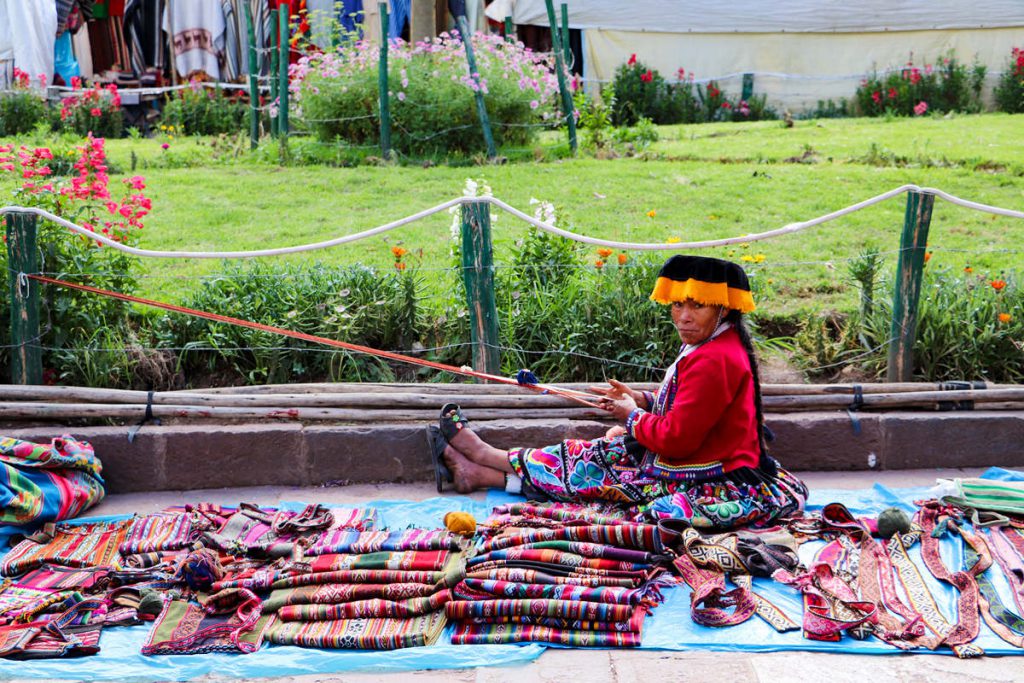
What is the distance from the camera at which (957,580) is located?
411 centimetres

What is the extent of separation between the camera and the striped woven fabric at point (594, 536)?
4.31 metres

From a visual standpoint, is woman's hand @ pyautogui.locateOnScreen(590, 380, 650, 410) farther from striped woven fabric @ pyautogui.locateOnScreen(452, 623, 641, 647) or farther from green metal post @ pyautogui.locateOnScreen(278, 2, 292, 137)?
green metal post @ pyautogui.locateOnScreen(278, 2, 292, 137)

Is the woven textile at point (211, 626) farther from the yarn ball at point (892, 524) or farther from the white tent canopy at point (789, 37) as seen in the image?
the white tent canopy at point (789, 37)

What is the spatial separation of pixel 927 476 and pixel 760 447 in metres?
1.22

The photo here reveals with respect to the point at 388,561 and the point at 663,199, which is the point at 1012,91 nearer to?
the point at 663,199

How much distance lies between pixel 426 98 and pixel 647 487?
21.4ft

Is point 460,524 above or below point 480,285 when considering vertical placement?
below

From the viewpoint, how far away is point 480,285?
580cm

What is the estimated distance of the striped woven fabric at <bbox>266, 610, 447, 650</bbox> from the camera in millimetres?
3771

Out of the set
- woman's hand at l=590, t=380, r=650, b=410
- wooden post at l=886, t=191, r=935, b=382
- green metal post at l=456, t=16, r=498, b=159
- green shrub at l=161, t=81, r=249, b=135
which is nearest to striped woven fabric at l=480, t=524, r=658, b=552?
woman's hand at l=590, t=380, r=650, b=410

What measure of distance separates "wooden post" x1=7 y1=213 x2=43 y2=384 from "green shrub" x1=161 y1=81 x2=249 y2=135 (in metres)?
7.75

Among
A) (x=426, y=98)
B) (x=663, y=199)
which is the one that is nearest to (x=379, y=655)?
(x=663, y=199)

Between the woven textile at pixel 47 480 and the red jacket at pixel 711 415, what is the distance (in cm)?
261

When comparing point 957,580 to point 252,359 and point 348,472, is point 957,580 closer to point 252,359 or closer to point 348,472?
point 348,472
